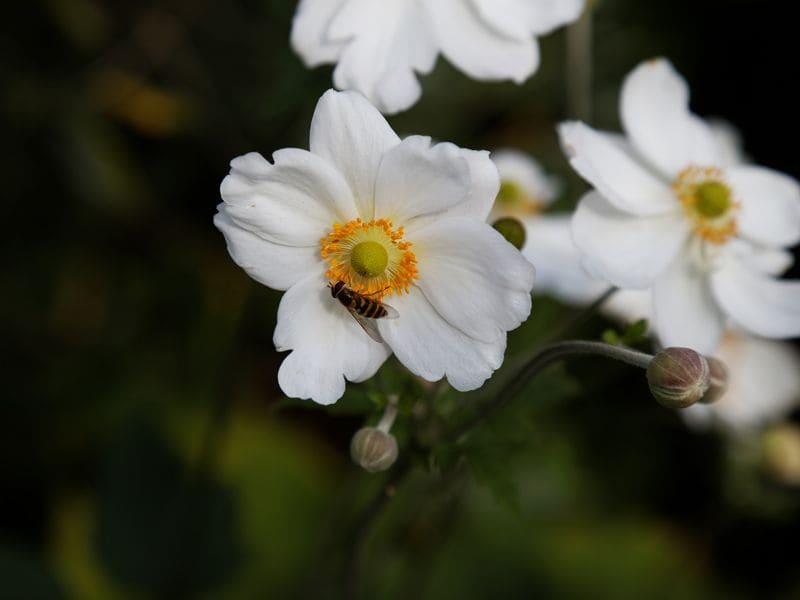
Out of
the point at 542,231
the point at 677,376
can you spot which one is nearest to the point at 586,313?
the point at 677,376

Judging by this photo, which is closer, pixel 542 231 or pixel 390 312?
pixel 390 312

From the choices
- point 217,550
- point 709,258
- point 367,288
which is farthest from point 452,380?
point 217,550

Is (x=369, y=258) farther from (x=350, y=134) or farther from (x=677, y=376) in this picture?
(x=677, y=376)

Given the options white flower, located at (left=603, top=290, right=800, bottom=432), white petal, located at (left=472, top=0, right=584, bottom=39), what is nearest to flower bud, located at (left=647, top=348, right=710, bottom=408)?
white petal, located at (left=472, top=0, right=584, bottom=39)

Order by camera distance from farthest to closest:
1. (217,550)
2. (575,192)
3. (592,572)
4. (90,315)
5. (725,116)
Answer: (725,116) < (90,315) < (592,572) < (575,192) < (217,550)

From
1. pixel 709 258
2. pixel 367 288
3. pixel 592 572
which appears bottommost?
pixel 592 572

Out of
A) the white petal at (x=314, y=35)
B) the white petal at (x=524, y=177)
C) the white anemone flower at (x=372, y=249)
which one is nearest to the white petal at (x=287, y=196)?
the white anemone flower at (x=372, y=249)

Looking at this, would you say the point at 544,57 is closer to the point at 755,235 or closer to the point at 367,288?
the point at 755,235

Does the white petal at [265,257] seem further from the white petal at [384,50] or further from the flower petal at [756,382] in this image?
the flower petal at [756,382]
